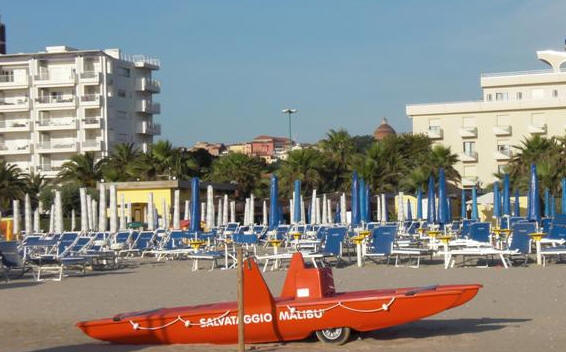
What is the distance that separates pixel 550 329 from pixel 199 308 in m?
3.82

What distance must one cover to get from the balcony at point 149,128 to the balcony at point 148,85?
3048 mm

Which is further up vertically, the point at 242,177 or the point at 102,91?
the point at 102,91

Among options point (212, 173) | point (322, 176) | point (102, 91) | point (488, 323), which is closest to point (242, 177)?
point (212, 173)

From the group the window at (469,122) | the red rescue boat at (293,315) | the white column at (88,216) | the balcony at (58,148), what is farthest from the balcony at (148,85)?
the red rescue boat at (293,315)

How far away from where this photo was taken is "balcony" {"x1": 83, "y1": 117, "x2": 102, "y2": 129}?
264ft

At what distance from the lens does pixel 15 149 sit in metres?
81.4

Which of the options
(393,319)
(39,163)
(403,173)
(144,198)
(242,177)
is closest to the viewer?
(393,319)

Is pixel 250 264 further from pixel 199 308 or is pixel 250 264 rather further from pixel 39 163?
pixel 39 163

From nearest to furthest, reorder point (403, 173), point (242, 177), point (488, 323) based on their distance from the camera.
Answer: point (488, 323), point (403, 173), point (242, 177)

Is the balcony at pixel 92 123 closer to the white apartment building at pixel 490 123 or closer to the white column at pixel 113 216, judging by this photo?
the white apartment building at pixel 490 123

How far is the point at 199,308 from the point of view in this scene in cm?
1045

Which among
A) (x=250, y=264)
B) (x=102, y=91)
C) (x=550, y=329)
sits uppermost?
(x=102, y=91)

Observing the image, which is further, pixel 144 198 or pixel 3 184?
pixel 3 184

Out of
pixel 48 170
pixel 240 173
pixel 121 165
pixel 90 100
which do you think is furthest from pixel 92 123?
pixel 240 173
